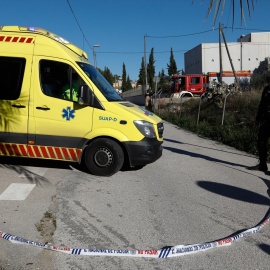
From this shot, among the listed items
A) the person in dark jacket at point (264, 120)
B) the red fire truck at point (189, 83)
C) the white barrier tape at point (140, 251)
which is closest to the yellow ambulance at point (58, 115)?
the person in dark jacket at point (264, 120)

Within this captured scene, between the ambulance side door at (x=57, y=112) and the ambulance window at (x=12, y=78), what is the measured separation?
30cm

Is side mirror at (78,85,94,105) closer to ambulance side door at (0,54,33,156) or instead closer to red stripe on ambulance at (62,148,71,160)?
red stripe on ambulance at (62,148,71,160)

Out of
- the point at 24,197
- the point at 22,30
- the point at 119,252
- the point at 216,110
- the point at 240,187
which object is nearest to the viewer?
the point at 119,252

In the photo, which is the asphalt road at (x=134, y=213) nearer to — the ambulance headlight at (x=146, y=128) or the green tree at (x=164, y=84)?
the ambulance headlight at (x=146, y=128)

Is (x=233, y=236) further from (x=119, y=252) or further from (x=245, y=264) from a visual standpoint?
(x=119, y=252)

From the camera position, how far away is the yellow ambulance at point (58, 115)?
18.8 ft

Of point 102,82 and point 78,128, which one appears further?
point 102,82

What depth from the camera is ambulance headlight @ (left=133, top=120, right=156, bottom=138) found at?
5738 millimetres

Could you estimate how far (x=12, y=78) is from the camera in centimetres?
587

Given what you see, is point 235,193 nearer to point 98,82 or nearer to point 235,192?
point 235,192

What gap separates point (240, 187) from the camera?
5.59m

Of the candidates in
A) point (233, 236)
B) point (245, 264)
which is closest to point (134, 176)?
point (233, 236)

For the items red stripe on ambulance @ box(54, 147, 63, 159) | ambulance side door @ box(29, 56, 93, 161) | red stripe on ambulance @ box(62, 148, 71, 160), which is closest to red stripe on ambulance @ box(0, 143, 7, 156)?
ambulance side door @ box(29, 56, 93, 161)

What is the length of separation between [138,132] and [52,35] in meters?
2.49
